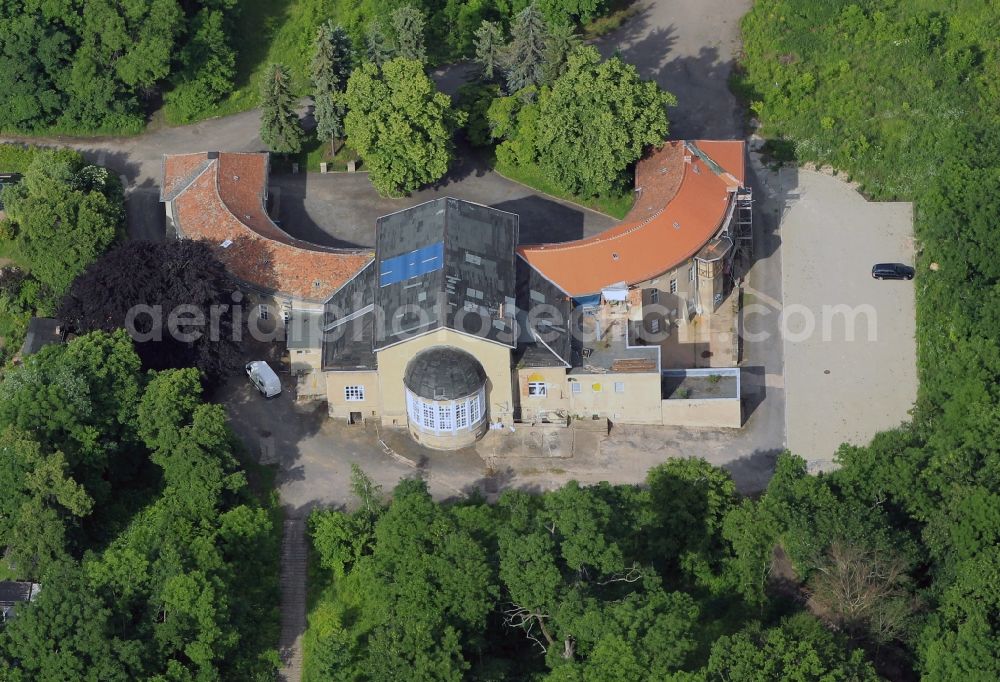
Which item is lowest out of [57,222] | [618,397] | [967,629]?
[967,629]

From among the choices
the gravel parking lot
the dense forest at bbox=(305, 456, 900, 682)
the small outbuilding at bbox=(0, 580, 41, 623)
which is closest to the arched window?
the dense forest at bbox=(305, 456, 900, 682)

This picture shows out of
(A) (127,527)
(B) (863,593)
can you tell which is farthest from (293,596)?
(B) (863,593)

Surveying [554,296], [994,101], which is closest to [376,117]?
[554,296]

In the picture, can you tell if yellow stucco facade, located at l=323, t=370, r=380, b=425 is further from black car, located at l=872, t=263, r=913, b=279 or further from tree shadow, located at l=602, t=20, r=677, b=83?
tree shadow, located at l=602, t=20, r=677, b=83

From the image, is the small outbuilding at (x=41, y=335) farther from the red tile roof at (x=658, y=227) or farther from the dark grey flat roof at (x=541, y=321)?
the red tile roof at (x=658, y=227)

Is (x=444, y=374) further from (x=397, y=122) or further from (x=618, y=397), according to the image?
(x=397, y=122)

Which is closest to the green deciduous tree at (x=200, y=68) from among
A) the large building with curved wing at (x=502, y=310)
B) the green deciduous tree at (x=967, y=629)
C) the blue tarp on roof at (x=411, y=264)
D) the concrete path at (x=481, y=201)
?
the concrete path at (x=481, y=201)

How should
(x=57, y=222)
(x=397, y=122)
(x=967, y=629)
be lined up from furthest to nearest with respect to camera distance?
(x=397, y=122) < (x=57, y=222) < (x=967, y=629)
